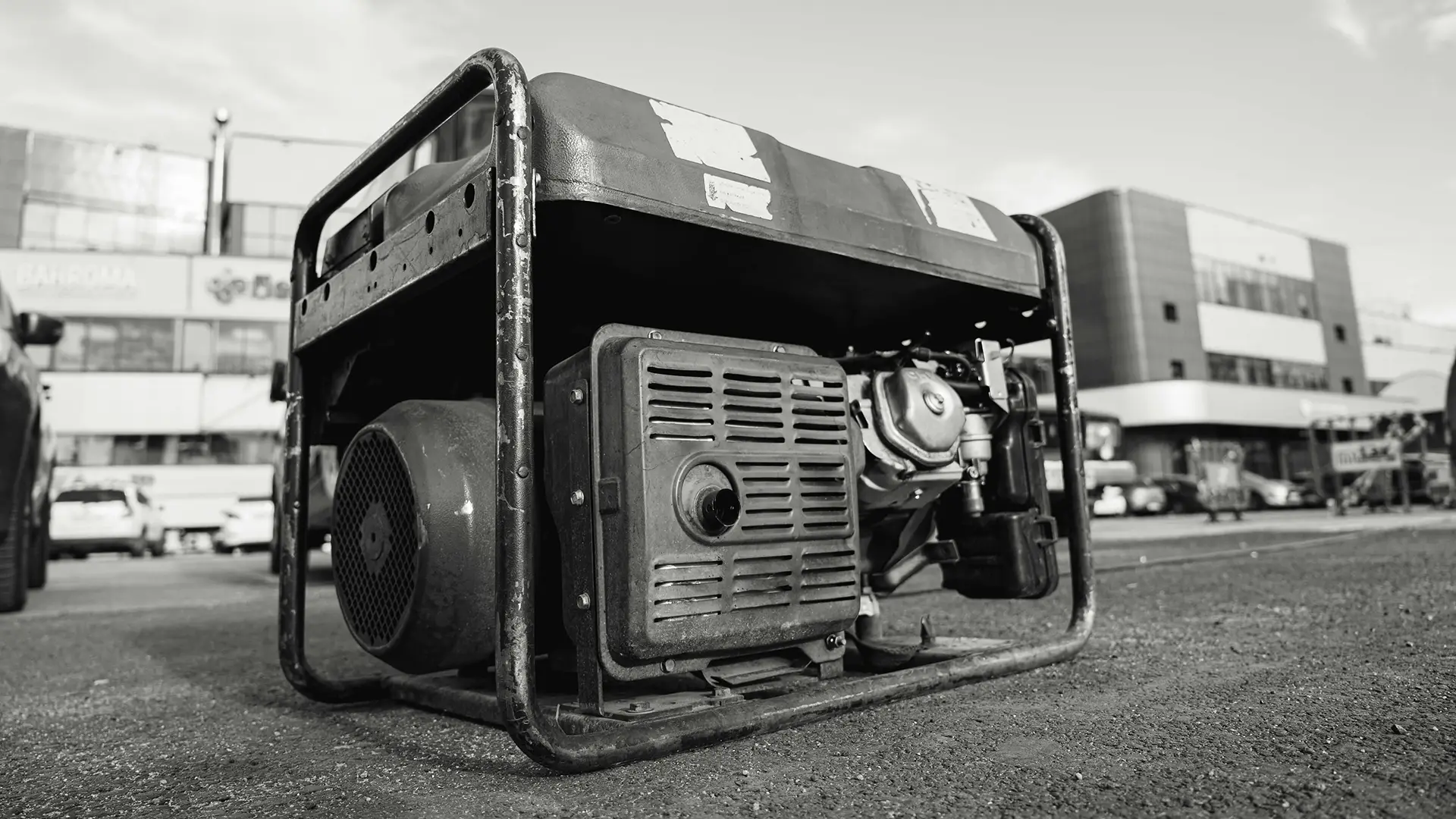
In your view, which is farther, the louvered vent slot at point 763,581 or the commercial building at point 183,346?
the commercial building at point 183,346

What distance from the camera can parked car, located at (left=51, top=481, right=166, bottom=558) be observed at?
14.6m

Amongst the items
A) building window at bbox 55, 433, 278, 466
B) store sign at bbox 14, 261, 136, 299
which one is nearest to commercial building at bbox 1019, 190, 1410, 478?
building window at bbox 55, 433, 278, 466

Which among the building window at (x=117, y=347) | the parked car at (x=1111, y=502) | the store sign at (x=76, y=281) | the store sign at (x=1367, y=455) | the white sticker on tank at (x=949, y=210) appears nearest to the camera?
the white sticker on tank at (x=949, y=210)

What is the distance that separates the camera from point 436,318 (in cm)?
217

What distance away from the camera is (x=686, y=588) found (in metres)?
1.69

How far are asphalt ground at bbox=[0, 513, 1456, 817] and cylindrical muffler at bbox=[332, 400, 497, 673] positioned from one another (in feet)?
0.73

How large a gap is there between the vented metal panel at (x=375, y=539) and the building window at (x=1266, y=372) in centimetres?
3933

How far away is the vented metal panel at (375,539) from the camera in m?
1.91

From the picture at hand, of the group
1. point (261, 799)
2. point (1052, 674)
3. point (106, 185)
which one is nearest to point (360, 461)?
point (261, 799)


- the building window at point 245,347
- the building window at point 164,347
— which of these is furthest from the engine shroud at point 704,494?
the building window at point 245,347

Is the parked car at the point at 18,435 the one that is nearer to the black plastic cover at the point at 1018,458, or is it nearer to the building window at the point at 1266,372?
the black plastic cover at the point at 1018,458

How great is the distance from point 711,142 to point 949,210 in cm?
79

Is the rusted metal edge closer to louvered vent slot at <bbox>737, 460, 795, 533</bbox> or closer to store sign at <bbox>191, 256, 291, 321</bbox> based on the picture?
louvered vent slot at <bbox>737, 460, 795, 533</bbox>

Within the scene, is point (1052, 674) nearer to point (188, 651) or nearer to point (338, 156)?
point (188, 651)
